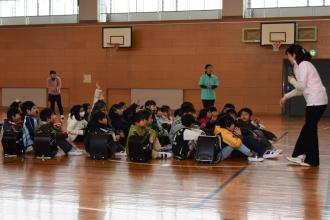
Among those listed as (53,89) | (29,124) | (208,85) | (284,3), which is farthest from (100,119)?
(284,3)

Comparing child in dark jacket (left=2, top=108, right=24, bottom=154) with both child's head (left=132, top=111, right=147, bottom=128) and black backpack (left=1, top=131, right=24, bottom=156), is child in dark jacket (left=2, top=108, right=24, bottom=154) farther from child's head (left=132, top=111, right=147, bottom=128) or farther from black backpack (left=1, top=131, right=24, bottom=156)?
child's head (left=132, top=111, right=147, bottom=128)

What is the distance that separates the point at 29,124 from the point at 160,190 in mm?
3526

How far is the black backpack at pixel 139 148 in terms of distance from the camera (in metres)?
7.94

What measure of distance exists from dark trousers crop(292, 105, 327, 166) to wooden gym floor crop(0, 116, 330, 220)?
0.79 feet

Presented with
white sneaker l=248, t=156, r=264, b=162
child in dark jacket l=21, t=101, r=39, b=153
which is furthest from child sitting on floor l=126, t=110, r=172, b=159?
child in dark jacket l=21, t=101, r=39, b=153

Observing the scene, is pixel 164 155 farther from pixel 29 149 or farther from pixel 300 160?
pixel 29 149

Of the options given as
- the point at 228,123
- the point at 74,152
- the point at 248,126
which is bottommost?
the point at 74,152

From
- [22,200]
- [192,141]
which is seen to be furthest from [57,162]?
[22,200]

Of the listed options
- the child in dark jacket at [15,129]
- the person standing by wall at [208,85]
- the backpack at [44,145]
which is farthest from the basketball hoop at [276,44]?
the backpack at [44,145]

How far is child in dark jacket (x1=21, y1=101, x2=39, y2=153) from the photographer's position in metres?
8.62

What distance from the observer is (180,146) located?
8312mm

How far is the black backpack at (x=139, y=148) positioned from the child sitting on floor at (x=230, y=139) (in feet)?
3.61

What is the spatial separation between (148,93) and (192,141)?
483 inches

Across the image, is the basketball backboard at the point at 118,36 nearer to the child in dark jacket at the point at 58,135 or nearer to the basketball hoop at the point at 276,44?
the basketball hoop at the point at 276,44
